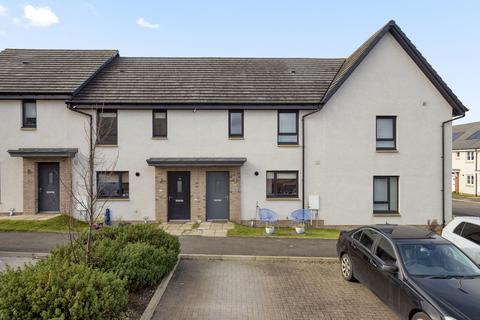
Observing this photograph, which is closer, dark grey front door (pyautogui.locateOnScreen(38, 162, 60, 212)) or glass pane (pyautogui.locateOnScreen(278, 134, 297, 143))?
dark grey front door (pyautogui.locateOnScreen(38, 162, 60, 212))

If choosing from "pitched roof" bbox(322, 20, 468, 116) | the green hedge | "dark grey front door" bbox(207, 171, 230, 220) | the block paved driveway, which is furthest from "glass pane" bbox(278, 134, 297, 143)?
the green hedge

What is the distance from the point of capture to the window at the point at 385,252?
6093mm

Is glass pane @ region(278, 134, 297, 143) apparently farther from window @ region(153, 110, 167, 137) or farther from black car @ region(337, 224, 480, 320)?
black car @ region(337, 224, 480, 320)

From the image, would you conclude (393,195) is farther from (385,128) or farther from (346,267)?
(346,267)

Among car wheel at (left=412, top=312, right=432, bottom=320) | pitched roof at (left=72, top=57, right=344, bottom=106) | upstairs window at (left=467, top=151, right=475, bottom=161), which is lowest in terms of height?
car wheel at (left=412, top=312, right=432, bottom=320)

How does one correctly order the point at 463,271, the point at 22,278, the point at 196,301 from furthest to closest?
the point at 196,301
the point at 463,271
the point at 22,278

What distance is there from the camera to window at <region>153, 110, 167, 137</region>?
15.2 meters

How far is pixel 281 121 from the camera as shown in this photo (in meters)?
15.4

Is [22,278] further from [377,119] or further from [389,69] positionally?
[389,69]

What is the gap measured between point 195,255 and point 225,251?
4.09ft

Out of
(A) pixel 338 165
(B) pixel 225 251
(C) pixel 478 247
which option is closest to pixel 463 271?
(C) pixel 478 247

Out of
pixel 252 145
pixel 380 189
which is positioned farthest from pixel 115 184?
pixel 380 189

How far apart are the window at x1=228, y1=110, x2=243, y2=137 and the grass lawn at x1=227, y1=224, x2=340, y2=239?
Answer: 4.46m

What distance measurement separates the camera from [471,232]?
7953 mm
